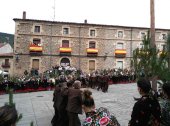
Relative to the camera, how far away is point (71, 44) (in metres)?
38.9

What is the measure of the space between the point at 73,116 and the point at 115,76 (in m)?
23.9

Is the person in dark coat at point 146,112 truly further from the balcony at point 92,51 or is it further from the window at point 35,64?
the balcony at point 92,51

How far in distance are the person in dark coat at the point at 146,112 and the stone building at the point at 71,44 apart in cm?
3261

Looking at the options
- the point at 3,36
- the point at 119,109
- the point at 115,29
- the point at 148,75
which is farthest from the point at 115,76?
the point at 3,36

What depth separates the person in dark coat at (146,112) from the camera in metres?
4.18

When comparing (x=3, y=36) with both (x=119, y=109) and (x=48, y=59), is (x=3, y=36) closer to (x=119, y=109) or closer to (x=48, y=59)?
(x=48, y=59)

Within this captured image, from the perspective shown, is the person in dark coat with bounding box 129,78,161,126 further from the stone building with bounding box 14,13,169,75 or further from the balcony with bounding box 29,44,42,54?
the balcony with bounding box 29,44,42,54

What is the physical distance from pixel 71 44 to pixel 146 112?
3502 centimetres

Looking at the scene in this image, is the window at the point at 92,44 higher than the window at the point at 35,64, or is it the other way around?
the window at the point at 92,44

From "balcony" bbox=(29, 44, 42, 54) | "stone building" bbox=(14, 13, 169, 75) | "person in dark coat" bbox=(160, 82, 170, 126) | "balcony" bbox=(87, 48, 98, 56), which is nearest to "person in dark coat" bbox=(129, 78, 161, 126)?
"person in dark coat" bbox=(160, 82, 170, 126)

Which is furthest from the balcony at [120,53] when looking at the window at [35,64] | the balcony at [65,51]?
the window at [35,64]

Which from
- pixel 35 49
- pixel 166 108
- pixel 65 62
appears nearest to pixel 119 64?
pixel 65 62

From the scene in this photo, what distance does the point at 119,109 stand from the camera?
493 inches

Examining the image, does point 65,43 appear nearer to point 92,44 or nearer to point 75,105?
point 92,44
